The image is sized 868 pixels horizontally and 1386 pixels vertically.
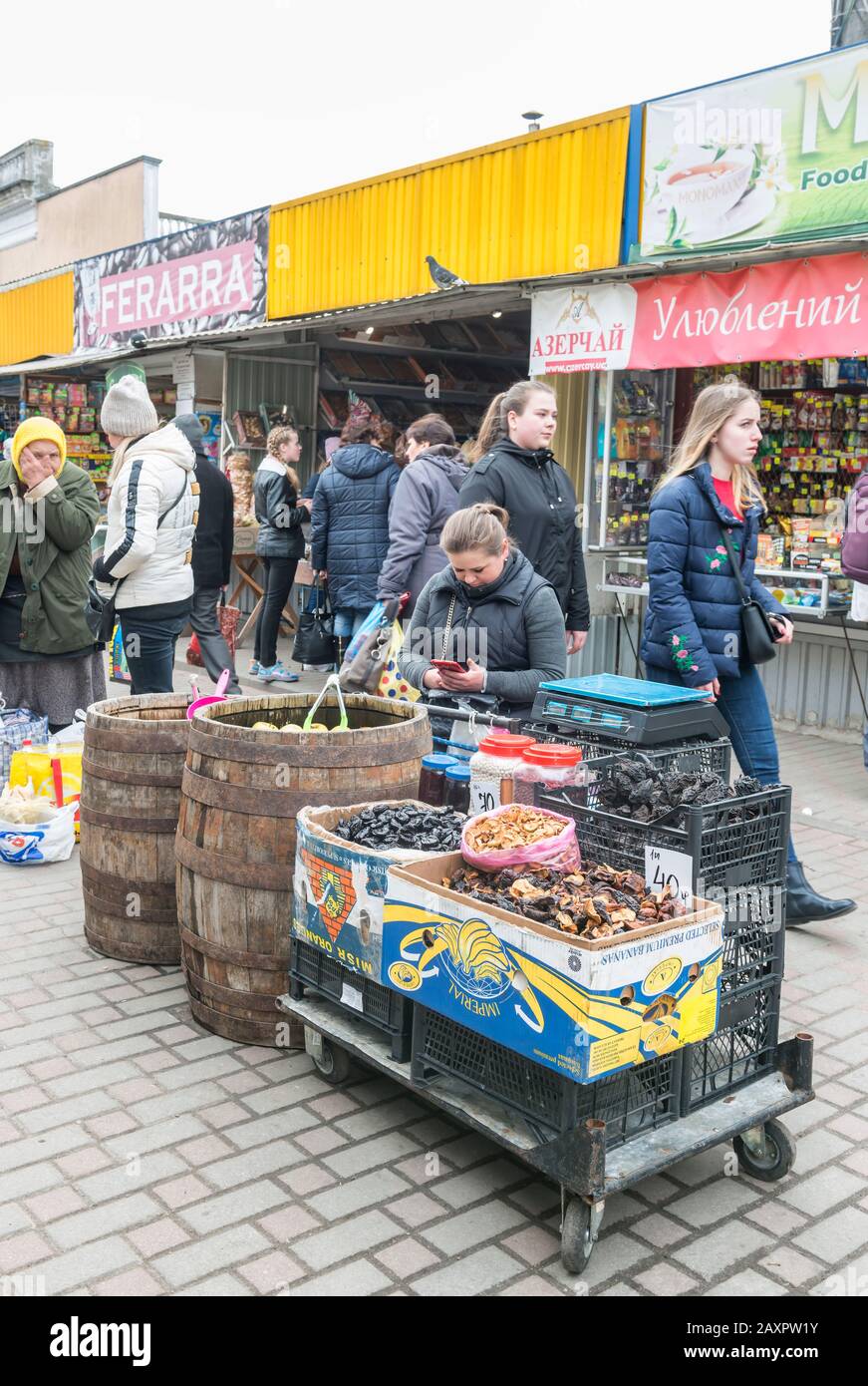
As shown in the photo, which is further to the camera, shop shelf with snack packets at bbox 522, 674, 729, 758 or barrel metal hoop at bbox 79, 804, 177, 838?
barrel metal hoop at bbox 79, 804, 177, 838

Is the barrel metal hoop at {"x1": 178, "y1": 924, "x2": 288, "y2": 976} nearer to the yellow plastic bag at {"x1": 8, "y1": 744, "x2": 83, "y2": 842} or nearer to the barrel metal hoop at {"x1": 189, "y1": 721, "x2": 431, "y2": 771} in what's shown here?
the barrel metal hoop at {"x1": 189, "y1": 721, "x2": 431, "y2": 771}

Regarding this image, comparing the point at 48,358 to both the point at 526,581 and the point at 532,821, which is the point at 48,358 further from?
the point at 532,821

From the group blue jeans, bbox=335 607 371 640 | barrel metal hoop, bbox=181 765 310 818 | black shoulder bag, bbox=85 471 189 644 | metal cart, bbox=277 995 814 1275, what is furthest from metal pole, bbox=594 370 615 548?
metal cart, bbox=277 995 814 1275

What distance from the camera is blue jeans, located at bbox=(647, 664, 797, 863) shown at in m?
4.86

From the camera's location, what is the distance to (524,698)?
443 cm

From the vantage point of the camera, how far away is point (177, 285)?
12891 millimetres

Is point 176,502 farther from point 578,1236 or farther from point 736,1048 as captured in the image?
point 578,1236

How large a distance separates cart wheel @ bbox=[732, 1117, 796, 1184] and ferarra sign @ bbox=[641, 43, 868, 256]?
502cm

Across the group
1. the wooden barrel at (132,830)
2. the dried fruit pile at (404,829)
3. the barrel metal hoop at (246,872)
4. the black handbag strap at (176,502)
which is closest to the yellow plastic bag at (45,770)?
the black handbag strap at (176,502)

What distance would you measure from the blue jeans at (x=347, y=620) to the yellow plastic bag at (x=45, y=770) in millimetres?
3225

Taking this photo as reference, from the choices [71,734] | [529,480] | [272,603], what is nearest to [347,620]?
[272,603]

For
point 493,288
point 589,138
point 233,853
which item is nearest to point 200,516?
point 493,288

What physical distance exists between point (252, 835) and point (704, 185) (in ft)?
17.7

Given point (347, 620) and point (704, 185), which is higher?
point (704, 185)
